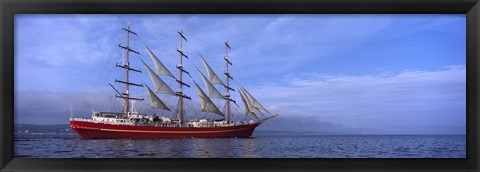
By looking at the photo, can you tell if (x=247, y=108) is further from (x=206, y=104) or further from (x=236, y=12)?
(x=236, y=12)

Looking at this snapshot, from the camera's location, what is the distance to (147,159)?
2.83 meters

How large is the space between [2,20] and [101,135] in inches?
138

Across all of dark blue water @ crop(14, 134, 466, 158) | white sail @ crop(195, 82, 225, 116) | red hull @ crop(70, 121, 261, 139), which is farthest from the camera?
red hull @ crop(70, 121, 261, 139)

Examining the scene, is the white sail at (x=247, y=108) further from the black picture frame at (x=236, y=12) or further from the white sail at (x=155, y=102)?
the black picture frame at (x=236, y=12)

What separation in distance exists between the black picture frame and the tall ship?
1077 millimetres

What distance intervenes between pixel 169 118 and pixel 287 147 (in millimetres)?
2886

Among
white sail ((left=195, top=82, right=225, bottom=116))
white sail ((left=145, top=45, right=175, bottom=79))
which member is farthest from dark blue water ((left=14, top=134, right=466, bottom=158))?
white sail ((left=145, top=45, right=175, bottom=79))

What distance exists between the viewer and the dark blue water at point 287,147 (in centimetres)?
306

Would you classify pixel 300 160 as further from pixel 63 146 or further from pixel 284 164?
pixel 63 146

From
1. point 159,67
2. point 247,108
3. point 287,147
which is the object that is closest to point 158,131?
point 159,67

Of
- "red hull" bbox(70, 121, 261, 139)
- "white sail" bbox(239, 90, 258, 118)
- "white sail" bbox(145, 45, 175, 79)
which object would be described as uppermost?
"white sail" bbox(145, 45, 175, 79)

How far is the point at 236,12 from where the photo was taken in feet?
9.11

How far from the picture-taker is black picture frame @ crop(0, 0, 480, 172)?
2717 mm

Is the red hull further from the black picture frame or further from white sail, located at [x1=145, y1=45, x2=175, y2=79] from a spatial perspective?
the black picture frame
